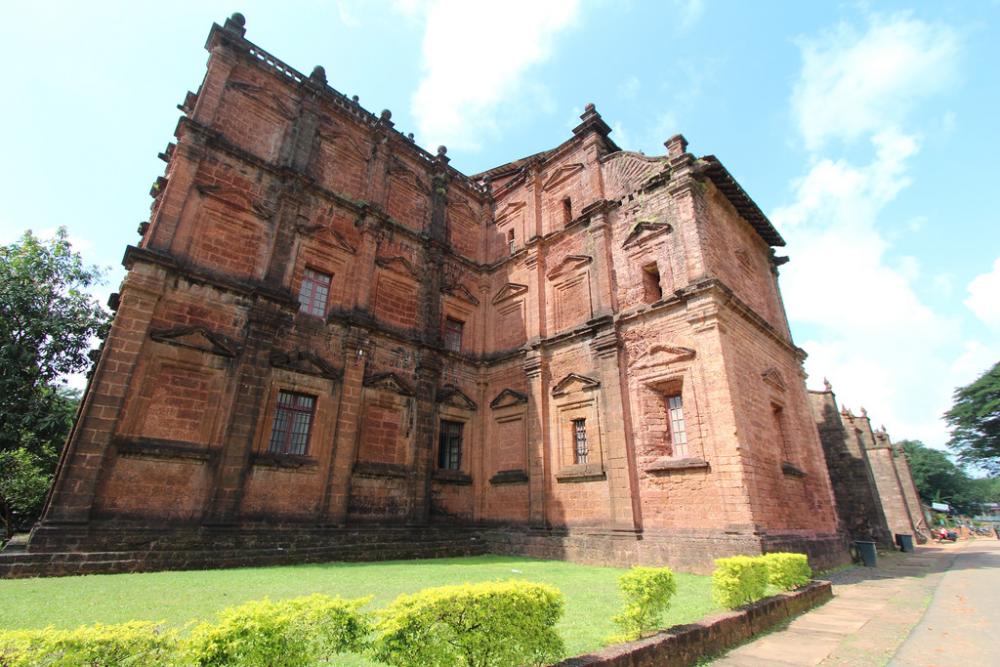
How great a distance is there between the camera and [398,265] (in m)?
17.3

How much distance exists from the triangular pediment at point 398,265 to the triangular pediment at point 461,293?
1.45 m

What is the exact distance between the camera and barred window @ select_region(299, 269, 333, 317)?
14.6 meters

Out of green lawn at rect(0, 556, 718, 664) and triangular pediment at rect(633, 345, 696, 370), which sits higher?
triangular pediment at rect(633, 345, 696, 370)

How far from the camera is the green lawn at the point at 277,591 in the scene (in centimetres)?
554

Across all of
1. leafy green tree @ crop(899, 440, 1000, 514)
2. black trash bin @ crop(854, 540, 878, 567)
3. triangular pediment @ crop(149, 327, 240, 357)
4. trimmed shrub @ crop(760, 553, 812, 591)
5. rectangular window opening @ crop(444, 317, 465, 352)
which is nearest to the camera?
trimmed shrub @ crop(760, 553, 812, 591)

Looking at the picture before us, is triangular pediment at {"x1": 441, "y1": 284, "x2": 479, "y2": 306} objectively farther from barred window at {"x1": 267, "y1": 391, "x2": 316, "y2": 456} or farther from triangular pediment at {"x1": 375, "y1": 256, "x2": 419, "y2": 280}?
barred window at {"x1": 267, "y1": 391, "x2": 316, "y2": 456}

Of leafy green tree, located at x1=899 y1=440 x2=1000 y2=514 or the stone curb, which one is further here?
leafy green tree, located at x1=899 y1=440 x2=1000 y2=514

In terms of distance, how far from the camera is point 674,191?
14.5 m

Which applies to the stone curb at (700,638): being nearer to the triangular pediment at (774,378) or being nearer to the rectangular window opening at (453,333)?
the triangular pediment at (774,378)

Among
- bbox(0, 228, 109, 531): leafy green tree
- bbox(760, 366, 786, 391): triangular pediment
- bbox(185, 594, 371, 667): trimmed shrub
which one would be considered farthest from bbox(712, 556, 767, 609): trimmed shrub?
bbox(0, 228, 109, 531): leafy green tree

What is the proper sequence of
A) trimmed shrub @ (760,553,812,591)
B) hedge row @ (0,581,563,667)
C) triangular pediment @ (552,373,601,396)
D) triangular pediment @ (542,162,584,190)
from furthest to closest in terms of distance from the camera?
triangular pediment @ (542,162,584,190) < triangular pediment @ (552,373,601,396) < trimmed shrub @ (760,553,812,591) < hedge row @ (0,581,563,667)

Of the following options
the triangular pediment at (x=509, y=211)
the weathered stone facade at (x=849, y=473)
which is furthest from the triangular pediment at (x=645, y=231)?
the weathered stone facade at (x=849, y=473)

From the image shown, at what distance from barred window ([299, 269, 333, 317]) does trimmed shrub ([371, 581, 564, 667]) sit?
12.6 metres

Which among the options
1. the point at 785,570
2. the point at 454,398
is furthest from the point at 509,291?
the point at 785,570
